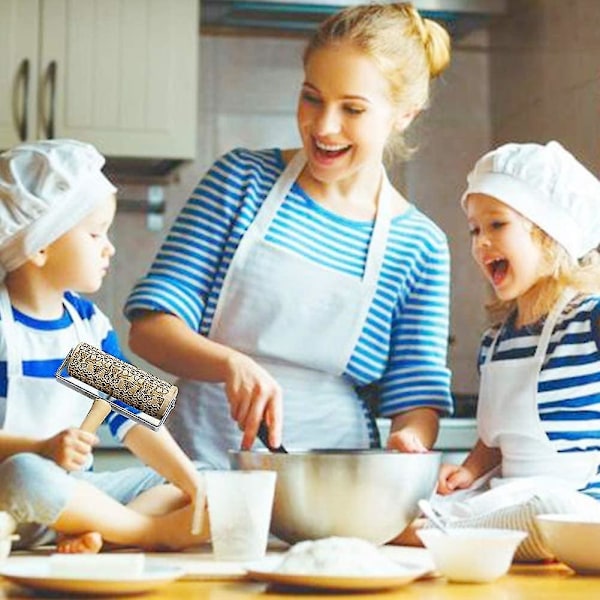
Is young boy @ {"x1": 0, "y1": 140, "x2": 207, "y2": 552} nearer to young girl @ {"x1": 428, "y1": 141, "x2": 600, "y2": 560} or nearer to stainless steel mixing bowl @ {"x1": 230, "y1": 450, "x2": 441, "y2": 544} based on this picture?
stainless steel mixing bowl @ {"x1": 230, "y1": 450, "x2": 441, "y2": 544}

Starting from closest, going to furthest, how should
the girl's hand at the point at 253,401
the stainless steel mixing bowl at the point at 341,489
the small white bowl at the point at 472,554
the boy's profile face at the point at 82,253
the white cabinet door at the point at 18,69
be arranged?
the small white bowl at the point at 472,554, the stainless steel mixing bowl at the point at 341,489, the girl's hand at the point at 253,401, the boy's profile face at the point at 82,253, the white cabinet door at the point at 18,69

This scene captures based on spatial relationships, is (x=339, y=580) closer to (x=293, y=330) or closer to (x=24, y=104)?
(x=293, y=330)

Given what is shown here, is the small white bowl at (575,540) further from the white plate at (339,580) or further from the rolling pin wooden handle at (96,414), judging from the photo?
the rolling pin wooden handle at (96,414)

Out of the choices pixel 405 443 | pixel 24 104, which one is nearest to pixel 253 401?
pixel 405 443

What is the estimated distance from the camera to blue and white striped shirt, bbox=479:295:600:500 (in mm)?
1668


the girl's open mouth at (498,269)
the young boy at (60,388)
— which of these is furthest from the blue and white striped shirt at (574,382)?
the young boy at (60,388)

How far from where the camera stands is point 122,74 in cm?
287

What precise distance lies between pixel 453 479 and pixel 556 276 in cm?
33

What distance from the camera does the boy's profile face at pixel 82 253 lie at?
1626 millimetres

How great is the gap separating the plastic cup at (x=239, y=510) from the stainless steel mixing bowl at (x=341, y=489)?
0.05 m

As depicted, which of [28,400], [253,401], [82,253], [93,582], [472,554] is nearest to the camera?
[93,582]

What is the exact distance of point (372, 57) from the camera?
1735 mm

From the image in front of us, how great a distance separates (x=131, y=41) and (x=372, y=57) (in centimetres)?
128

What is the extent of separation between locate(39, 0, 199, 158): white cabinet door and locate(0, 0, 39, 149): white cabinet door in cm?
2
